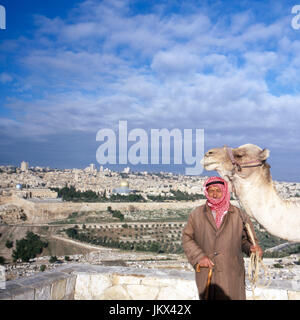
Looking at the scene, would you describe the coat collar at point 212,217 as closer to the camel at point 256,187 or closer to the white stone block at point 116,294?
the camel at point 256,187

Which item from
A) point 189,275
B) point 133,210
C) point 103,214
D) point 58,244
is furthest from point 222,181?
point 133,210

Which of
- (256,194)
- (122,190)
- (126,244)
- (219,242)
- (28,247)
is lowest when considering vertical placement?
(126,244)

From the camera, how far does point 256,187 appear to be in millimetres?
1969

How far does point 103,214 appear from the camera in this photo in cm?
5225

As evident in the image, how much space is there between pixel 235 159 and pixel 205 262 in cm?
61

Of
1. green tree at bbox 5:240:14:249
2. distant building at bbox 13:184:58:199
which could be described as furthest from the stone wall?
distant building at bbox 13:184:58:199

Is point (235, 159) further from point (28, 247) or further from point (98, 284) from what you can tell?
point (28, 247)

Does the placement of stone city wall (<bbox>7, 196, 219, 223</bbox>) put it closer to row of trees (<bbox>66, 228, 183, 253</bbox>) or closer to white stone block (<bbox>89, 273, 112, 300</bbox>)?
row of trees (<bbox>66, 228, 183, 253</bbox>)

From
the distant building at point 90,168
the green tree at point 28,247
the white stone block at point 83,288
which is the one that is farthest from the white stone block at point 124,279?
the distant building at point 90,168

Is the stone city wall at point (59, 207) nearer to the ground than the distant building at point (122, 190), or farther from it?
nearer to the ground

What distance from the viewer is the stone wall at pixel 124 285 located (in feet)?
9.21

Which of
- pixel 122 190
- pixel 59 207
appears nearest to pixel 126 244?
pixel 59 207

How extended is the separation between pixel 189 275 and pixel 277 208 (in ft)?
4.93
